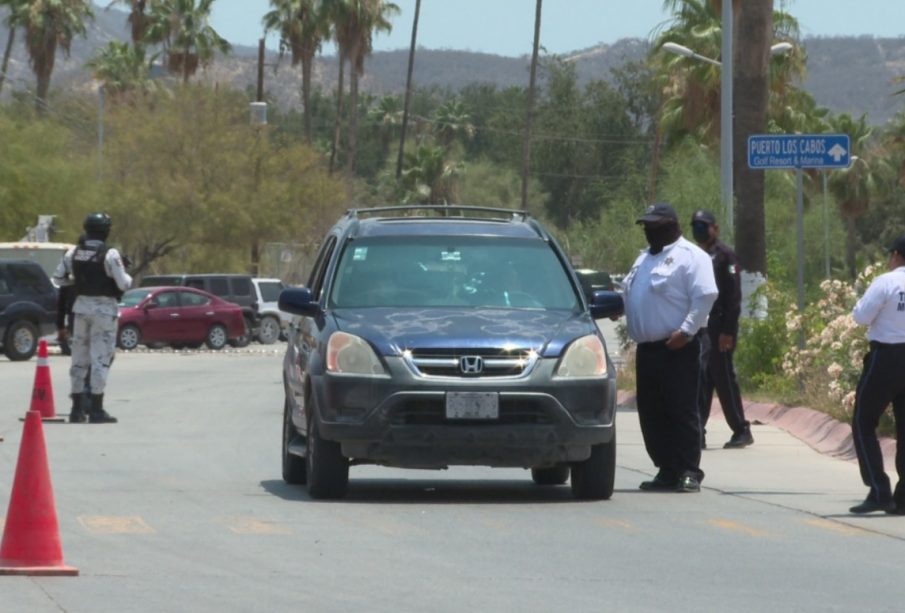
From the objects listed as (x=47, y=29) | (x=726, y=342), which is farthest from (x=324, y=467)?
(x=47, y=29)

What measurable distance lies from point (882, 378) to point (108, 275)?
9.55 m

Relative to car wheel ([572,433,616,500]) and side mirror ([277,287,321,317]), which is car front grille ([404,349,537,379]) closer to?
car wheel ([572,433,616,500])

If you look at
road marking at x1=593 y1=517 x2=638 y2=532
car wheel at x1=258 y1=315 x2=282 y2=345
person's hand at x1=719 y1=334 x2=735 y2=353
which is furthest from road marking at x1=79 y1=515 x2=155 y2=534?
car wheel at x1=258 y1=315 x2=282 y2=345

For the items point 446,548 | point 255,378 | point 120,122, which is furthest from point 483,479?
point 120,122

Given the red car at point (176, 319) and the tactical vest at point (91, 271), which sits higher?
the tactical vest at point (91, 271)

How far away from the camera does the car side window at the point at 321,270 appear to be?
13055 millimetres

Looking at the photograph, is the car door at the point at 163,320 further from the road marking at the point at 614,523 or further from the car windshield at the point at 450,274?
the road marking at the point at 614,523

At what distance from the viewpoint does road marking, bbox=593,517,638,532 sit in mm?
11016

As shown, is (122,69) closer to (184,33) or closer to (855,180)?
(184,33)

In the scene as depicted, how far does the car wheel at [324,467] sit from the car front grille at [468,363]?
0.77 meters

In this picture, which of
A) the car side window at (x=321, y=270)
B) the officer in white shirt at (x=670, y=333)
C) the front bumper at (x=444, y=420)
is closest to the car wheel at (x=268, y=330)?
the car side window at (x=321, y=270)

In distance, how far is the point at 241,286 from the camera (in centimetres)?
4984

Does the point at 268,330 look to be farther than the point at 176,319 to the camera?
Yes

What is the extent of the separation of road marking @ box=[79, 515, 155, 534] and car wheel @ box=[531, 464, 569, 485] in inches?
135
